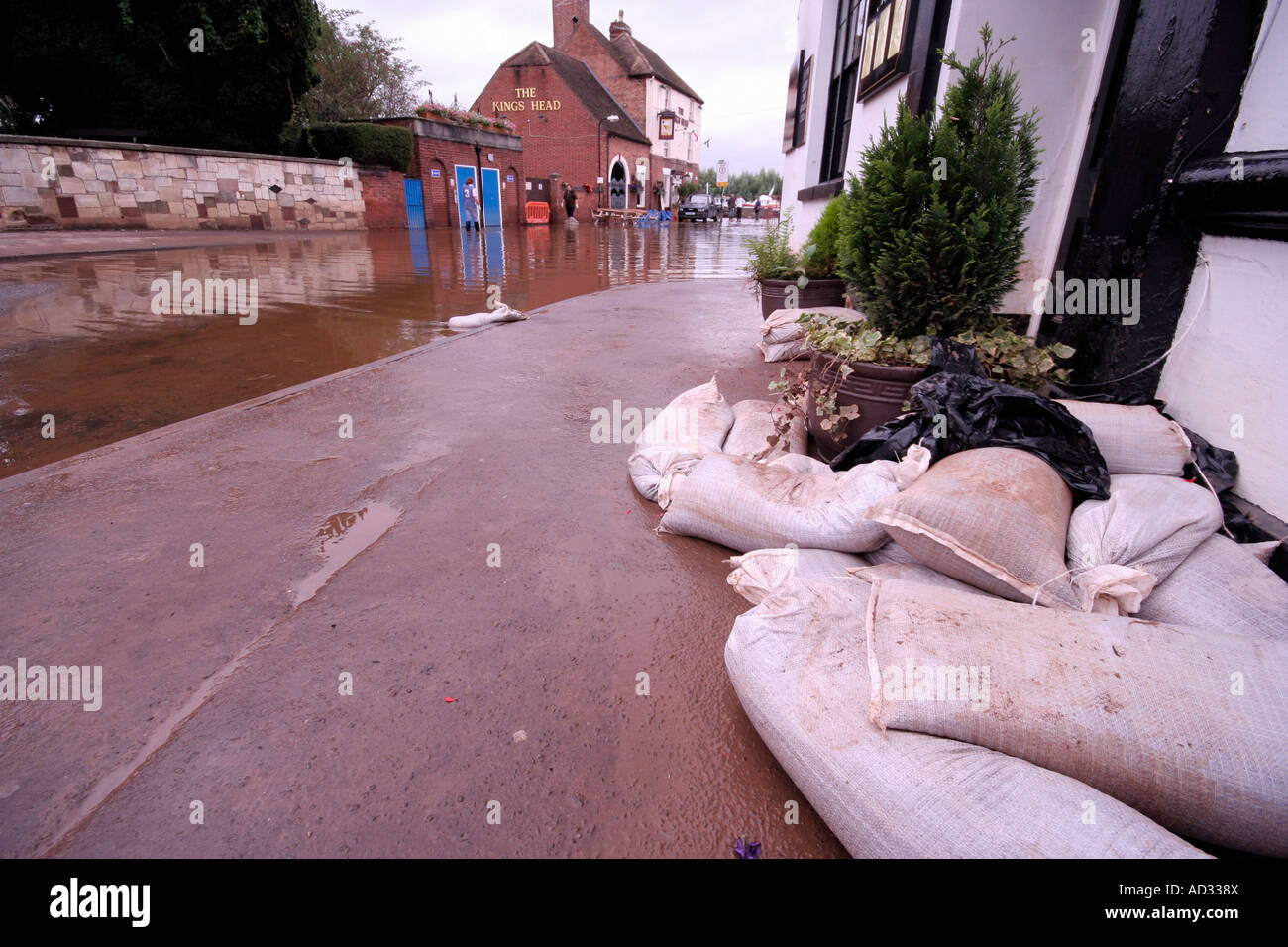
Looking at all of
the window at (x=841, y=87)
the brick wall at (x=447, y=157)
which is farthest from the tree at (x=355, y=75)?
the window at (x=841, y=87)

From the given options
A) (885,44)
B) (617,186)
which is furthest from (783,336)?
(617,186)

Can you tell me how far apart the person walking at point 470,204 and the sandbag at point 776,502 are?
929 inches

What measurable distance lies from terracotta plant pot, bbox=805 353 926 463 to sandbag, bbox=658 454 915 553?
477 millimetres

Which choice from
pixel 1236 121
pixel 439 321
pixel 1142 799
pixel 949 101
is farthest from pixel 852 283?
pixel 439 321

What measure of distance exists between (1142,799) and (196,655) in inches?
91.7

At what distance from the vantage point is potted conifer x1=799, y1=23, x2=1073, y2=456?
2635 mm

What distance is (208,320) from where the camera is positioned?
21.4ft

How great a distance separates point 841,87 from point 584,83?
1272 inches

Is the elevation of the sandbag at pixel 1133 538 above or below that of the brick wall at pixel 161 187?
below

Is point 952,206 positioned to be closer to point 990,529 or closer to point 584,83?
point 990,529

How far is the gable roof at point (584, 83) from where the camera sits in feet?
103

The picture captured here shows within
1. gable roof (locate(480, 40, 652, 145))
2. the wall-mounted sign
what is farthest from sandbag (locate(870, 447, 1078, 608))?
the wall-mounted sign

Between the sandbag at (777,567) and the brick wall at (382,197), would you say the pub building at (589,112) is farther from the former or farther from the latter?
the sandbag at (777,567)
